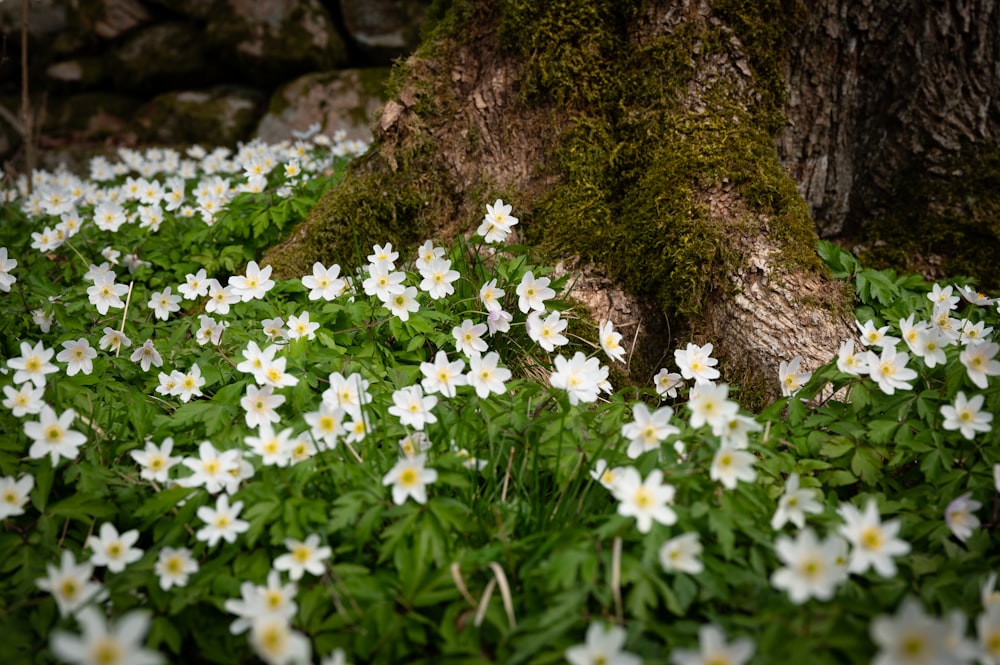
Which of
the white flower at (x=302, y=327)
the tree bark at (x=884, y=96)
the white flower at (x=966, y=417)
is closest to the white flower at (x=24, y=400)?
the white flower at (x=302, y=327)

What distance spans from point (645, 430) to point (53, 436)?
190cm

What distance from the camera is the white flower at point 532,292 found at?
2.98 meters

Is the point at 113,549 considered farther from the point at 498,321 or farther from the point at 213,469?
the point at 498,321

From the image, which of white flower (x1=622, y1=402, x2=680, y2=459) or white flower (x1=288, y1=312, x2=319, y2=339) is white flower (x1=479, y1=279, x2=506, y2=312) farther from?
white flower (x1=622, y1=402, x2=680, y2=459)

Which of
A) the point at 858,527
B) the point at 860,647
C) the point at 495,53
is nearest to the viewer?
the point at 860,647

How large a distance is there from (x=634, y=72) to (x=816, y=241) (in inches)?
49.3

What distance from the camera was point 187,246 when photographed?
4.10 metres

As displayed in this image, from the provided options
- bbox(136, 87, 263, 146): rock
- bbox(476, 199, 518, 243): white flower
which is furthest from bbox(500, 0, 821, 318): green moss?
bbox(136, 87, 263, 146): rock

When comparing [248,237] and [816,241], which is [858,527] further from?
[248,237]

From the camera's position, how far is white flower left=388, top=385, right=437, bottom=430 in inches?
95.7

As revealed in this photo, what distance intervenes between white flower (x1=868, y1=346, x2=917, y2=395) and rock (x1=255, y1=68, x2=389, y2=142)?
6368 millimetres

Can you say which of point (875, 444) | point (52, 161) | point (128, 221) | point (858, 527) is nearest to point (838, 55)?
point (875, 444)

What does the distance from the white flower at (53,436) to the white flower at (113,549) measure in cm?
34

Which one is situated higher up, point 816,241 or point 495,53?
point 495,53
